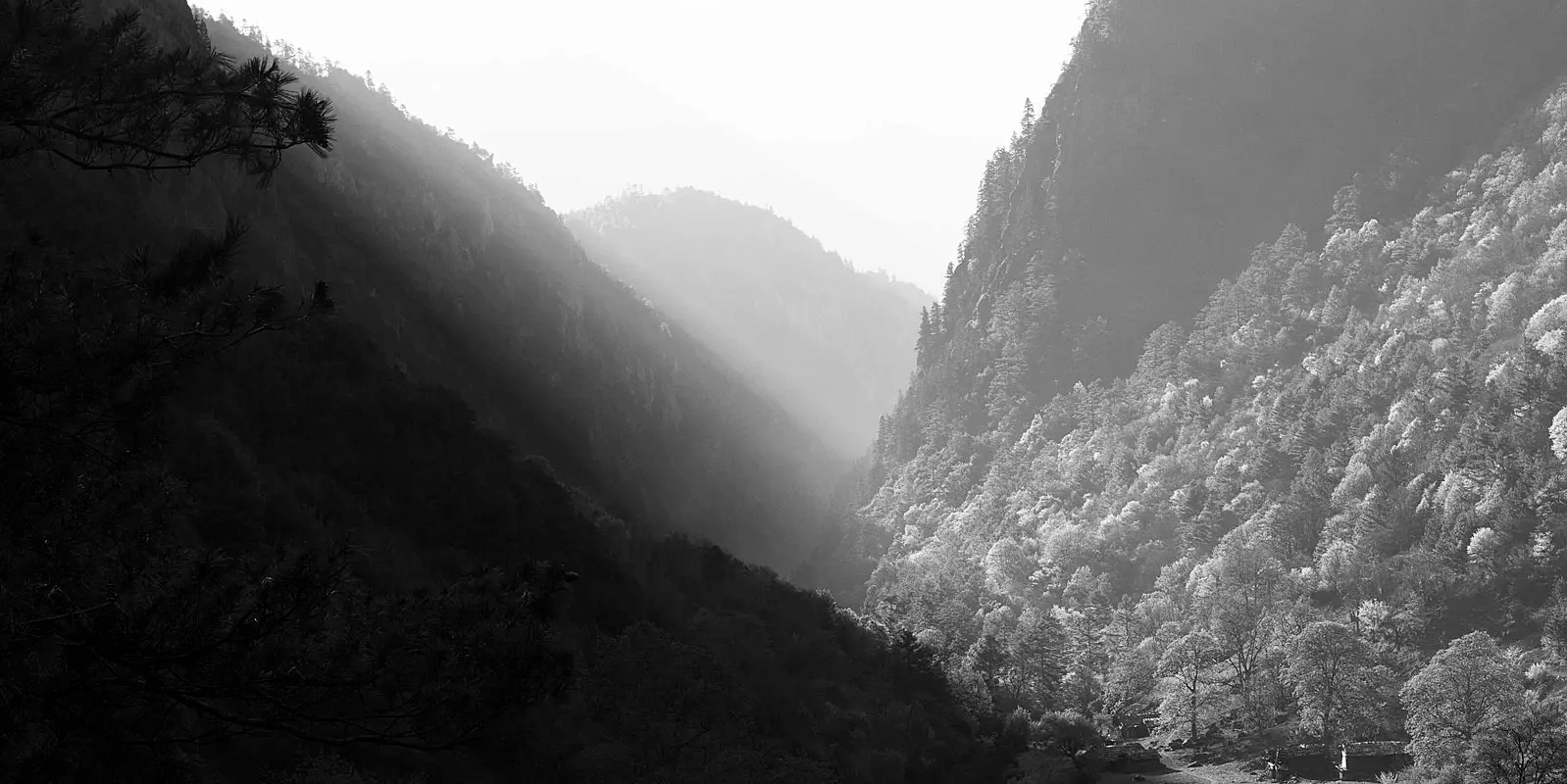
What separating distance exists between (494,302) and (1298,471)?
336 feet

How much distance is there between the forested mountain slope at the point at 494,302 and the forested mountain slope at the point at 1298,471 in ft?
94.6

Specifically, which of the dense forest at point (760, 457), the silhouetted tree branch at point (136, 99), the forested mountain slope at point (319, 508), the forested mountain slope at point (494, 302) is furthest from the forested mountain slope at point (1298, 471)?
the silhouetted tree branch at point (136, 99)

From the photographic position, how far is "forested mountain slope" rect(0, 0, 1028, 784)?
370 inches

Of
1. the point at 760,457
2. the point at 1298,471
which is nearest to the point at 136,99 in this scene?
the point at 1298,471

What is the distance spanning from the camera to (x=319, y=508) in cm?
4291

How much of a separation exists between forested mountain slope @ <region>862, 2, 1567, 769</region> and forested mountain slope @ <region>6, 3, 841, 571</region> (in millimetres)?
28828

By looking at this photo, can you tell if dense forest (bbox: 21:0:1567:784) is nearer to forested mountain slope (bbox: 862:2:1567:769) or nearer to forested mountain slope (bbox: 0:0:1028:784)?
forested mountain slope (bbox: 0:0:1028:784)

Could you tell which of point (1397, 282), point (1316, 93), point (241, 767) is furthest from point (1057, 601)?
point (241, 767)

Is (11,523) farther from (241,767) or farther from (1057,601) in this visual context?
(1057,601)

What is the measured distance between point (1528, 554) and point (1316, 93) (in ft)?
368

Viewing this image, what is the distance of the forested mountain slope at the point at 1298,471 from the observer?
91.6m

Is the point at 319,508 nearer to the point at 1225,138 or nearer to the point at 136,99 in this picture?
the point at 136,99

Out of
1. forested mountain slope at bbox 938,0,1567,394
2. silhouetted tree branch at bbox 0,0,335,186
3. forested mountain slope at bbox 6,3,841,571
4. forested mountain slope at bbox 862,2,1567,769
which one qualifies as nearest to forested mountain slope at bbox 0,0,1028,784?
silhouetted tree branch at bbox 0,0,335,186

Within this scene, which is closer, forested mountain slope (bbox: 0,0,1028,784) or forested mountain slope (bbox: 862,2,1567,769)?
forested mountain slope (bbox: 0,0,1028,784)
